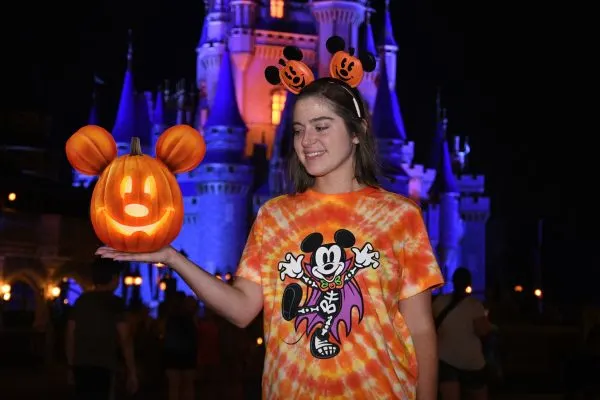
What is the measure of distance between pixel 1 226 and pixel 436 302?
2708 cm

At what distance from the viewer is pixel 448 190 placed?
61969 millimetres

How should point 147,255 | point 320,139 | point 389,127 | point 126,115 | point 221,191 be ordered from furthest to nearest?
point 126,115, point 389,127, point 221,191, point 320,139, point 147,255

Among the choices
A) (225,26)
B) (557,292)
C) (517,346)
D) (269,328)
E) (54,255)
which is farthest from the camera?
(557,292)

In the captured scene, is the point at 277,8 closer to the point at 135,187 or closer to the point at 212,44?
the point at 212,44

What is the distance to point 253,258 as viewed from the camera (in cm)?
365

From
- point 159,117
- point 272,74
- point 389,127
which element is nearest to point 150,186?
point 272,74

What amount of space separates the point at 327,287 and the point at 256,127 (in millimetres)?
57560

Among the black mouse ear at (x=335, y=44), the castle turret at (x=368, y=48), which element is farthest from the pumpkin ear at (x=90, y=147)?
the castle turret at (x=368, y=48)

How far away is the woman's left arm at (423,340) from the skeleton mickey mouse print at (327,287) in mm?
172

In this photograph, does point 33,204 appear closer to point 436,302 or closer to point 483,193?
point 436,302

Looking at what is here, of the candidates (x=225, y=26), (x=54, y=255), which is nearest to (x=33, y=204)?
(x=54, y=255)

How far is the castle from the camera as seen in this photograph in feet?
178

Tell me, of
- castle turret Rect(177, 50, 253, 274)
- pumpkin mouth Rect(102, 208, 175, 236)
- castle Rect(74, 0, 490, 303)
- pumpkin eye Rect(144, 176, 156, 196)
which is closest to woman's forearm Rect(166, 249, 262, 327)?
pumpkin mouth Rect(102, 208, 175, 236)

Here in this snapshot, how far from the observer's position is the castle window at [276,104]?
200 feet
